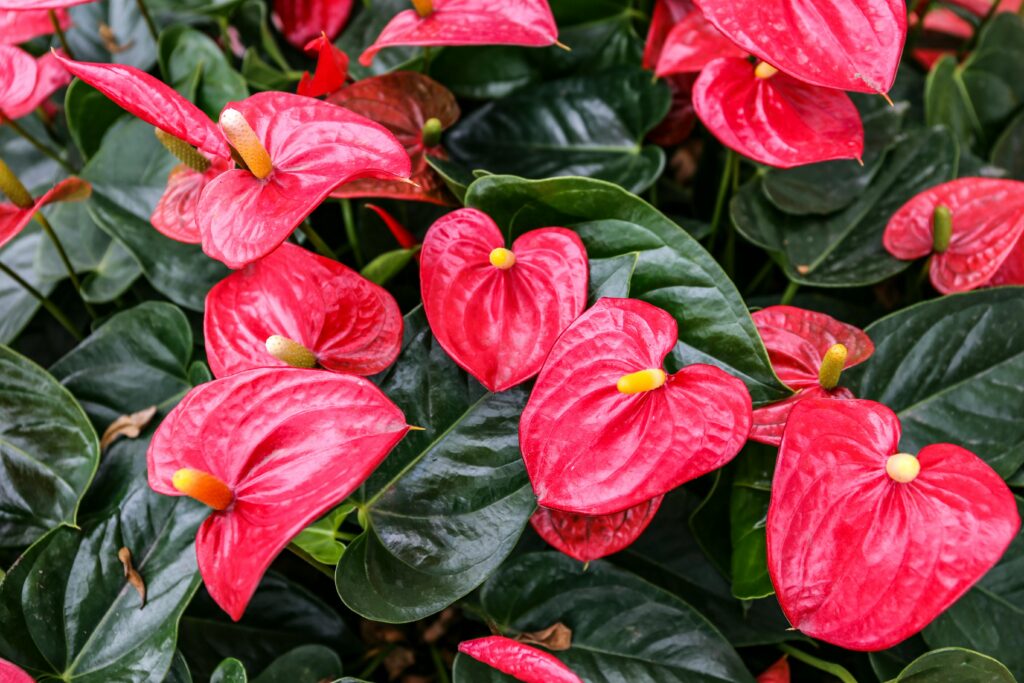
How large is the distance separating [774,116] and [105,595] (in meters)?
0.76

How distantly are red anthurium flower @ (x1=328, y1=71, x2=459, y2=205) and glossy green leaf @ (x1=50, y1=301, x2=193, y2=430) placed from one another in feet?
0.92

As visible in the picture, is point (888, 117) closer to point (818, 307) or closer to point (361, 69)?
point (818, 307)

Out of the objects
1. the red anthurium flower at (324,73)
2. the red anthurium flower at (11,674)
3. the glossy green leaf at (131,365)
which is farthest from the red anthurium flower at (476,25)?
the red anthurium flower at (11,674)

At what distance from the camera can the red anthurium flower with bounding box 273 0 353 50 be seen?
113 cm

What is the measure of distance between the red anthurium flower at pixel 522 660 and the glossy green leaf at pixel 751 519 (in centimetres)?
22

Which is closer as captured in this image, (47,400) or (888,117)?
(47,400)

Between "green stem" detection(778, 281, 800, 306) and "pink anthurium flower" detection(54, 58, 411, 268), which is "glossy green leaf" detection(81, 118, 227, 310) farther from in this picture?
"green stem" detection(778, 281, 800, 306)

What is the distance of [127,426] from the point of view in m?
0.83

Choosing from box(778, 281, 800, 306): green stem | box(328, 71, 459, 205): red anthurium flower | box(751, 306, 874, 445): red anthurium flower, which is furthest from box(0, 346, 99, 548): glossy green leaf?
box(778, 281, 800, 306): green stem

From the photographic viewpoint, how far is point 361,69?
1.03m

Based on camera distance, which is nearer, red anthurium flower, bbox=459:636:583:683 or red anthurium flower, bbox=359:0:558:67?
red anthurium flower, bbox=459:636:583:683

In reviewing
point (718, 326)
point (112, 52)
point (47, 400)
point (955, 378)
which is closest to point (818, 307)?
point (955, 378)

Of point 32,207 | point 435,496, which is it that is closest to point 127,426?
point 32,207

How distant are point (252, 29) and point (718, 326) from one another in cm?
84
